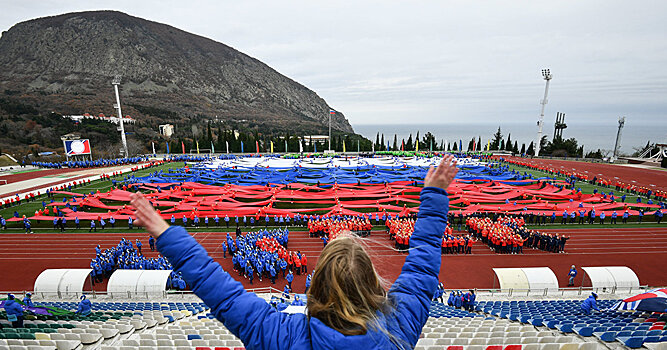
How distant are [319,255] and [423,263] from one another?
0.73m

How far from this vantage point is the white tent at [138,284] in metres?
11.3

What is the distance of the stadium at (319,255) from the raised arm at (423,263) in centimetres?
7

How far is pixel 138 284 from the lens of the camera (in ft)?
37.3

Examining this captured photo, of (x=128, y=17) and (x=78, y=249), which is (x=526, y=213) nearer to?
(x=78, y=249)

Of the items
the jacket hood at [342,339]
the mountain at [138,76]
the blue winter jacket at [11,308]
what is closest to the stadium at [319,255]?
the jacket hood at [342,339]

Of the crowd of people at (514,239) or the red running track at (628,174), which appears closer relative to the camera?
the crowd of people at (514,239)

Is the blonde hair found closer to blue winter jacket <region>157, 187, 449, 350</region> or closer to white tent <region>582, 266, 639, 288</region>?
blue winter jacket <region>157, 187, 449, 350</region>

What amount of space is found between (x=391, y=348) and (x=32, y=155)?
67622 millimetres

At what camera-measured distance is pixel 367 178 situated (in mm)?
32219

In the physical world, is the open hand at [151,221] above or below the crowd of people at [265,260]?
above

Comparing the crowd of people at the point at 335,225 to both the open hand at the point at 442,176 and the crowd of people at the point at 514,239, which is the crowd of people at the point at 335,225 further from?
the open hand at the point at 442,176

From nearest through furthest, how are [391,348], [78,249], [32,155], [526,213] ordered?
[391,348], [78,249], [526,213], [32,155]

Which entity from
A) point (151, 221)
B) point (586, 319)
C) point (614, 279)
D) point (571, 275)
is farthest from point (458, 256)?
point (151, 221)

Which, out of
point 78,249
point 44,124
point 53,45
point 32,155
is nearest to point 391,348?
point 78,249
